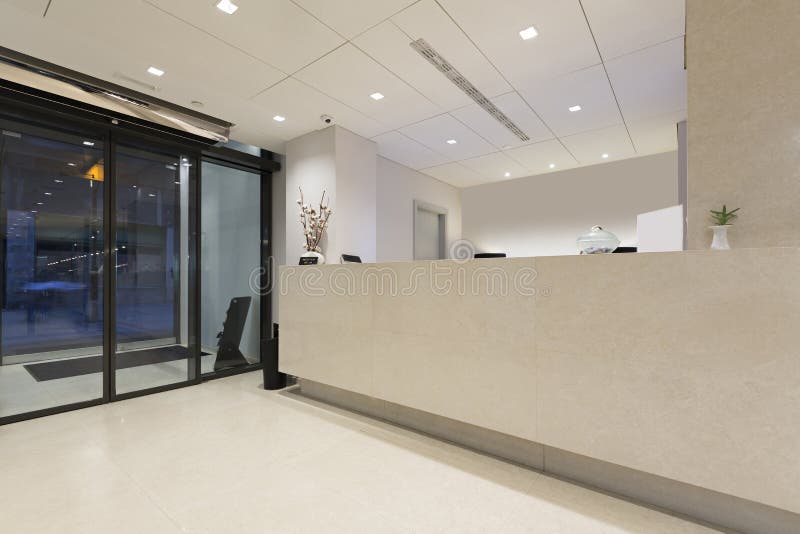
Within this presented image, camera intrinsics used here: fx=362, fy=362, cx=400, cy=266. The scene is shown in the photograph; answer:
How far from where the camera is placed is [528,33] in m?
2.87

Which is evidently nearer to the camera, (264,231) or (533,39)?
(533,39)

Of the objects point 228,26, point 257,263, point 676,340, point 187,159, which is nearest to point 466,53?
point 228,26

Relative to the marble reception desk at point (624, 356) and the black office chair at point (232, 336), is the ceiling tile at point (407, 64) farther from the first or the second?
the black office chair at point (232, 336)

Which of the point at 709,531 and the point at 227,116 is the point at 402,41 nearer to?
the point at 227,116

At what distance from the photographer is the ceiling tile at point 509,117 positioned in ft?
13.2

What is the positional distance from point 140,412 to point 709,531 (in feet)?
14.4

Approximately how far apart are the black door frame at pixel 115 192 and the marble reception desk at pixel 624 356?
2848mm

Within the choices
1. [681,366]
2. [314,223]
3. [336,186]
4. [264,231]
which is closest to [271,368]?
[314,223]

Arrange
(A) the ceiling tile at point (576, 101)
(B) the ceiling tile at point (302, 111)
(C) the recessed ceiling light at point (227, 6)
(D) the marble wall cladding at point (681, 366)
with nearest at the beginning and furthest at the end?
(D) the marble wall cladding at point (681, 366) → (C) the recessed ceiling light at point (227, 6) → (A) the ceiling tile at point (576, 101) → (B) the ceiling tile at point (302, 111)

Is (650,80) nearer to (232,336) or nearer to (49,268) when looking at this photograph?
(232,336)

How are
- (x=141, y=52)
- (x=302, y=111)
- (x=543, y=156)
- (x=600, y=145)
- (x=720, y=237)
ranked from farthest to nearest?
1. (x=543, y=156)
2. (x=600, y=145)
3. (x=302, y=111)
4. (x=141, y=52)
5. (x=720, y=237)

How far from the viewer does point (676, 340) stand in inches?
72.2

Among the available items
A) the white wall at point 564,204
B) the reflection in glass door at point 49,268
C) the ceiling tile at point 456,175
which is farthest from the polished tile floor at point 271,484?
the white wall at point 564,204

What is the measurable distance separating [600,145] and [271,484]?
570cm
